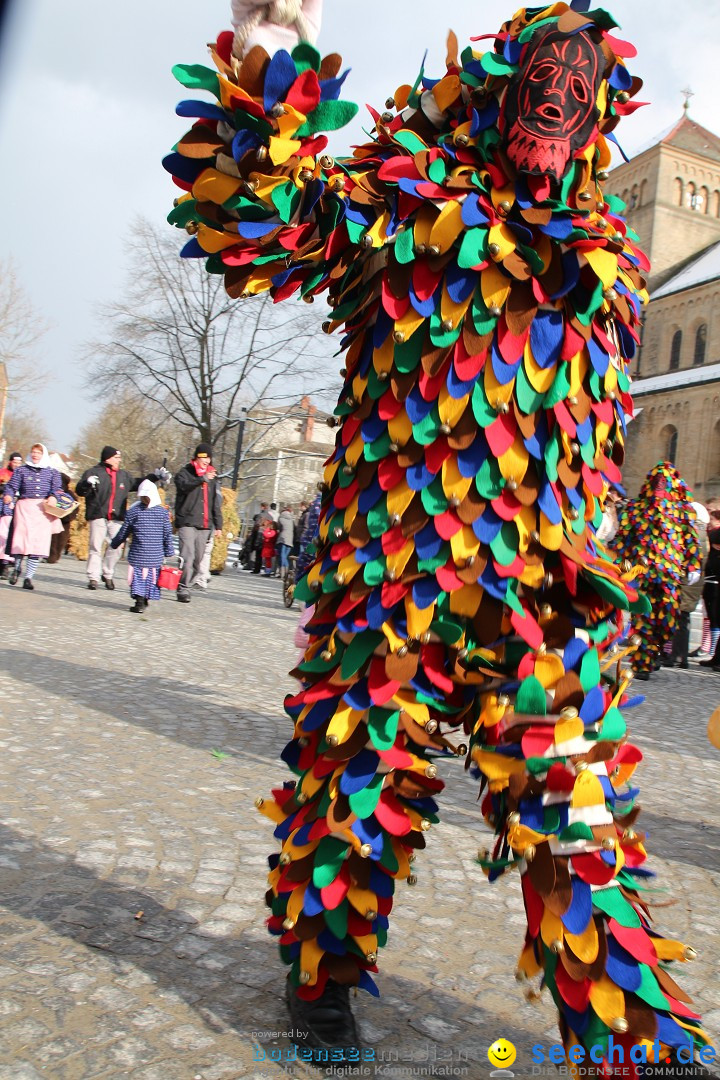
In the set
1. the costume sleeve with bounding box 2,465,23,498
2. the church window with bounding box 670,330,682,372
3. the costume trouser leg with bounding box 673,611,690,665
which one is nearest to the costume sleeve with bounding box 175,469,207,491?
the costume sleeve with bounding box 2,465,23,498

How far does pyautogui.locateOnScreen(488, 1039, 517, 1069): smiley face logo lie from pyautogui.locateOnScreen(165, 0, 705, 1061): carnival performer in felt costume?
0.29 metres

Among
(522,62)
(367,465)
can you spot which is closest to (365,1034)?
(367,465)

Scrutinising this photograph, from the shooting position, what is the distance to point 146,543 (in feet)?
32.7

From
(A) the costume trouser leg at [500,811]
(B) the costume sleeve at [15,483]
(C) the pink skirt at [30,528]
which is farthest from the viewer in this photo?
(B) the costume sleeve at [15,483]

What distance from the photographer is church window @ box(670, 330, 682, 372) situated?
46.8 m

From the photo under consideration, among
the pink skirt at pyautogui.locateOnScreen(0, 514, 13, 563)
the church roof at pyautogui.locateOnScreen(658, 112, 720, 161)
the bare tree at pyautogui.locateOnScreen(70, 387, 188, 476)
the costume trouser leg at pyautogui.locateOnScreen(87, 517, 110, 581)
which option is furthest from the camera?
the church roof at pyautogui.locateOnScreen(658, 112, 720, 161)

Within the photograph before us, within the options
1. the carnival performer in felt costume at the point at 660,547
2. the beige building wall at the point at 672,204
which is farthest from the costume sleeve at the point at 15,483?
the beige building wall at the point at 672,204

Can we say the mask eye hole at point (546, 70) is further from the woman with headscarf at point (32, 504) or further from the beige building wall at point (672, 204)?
the beige building wall at point (672, 204)

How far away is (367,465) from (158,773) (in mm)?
2548

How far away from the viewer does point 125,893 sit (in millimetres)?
2658

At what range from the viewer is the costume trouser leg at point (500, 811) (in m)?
1.53

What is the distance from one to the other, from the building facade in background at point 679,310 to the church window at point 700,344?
49mm

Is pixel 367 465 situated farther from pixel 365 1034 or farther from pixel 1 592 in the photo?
pixel 1 592

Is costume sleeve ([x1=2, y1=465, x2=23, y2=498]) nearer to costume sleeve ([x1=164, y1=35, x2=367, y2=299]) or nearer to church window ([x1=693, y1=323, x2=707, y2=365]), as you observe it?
costume sleeve ([x1=164, y1=35, x2=367, y2=299])
